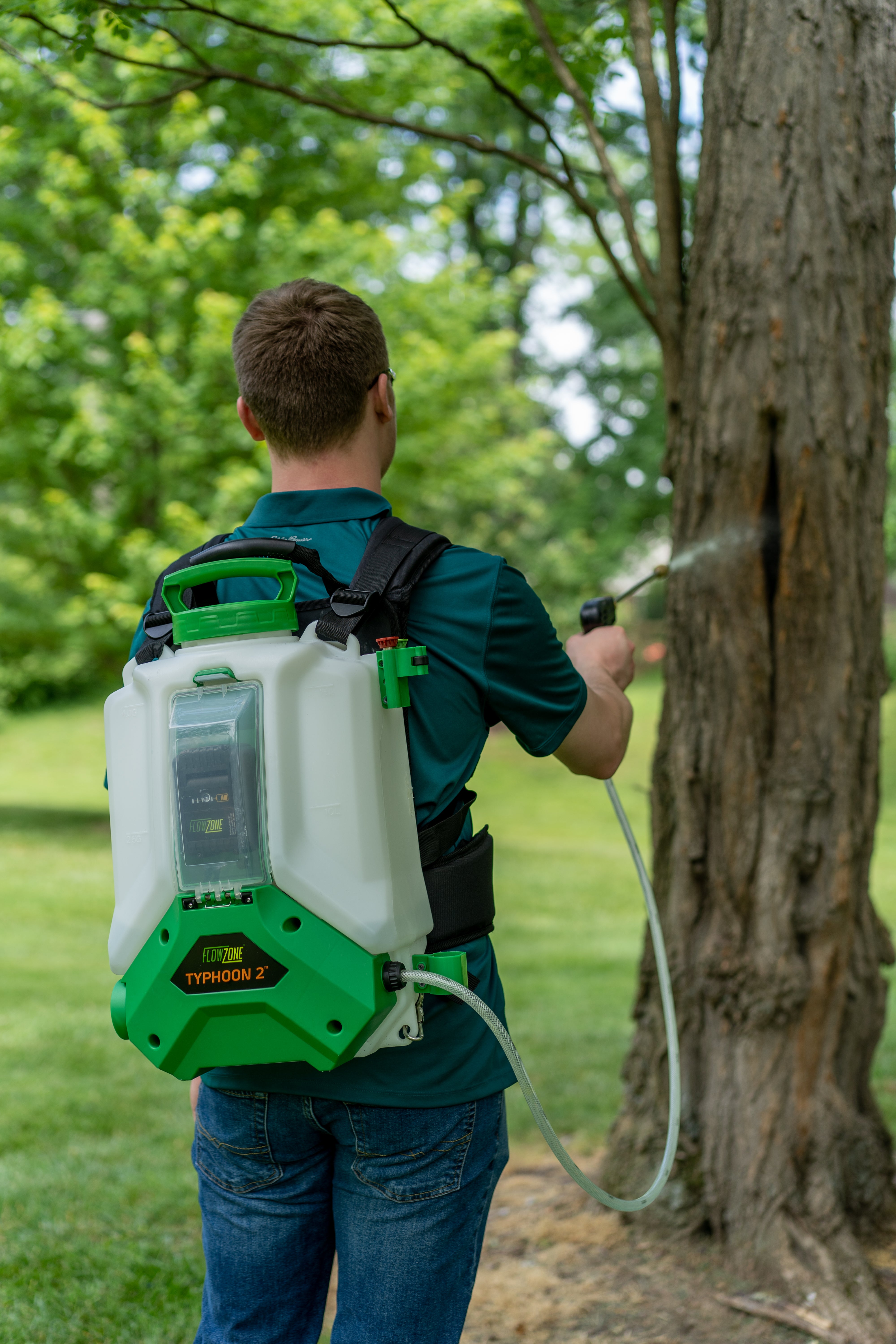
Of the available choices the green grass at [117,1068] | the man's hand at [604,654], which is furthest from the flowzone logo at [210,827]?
the green grass at [117,1068]

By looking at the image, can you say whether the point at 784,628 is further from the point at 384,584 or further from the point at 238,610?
the point at 238,610

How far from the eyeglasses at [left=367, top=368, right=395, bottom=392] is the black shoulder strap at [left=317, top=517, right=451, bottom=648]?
0.24 m

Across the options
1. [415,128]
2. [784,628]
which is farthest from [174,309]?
[784,628]

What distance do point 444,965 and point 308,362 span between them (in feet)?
2.97

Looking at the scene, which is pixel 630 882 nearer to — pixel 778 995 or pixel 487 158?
pixel 778 995

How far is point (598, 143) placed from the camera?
352 centimetres

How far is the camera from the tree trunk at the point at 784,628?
3041 millimetres

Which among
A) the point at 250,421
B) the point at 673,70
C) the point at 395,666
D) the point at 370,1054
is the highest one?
the point at 673,70

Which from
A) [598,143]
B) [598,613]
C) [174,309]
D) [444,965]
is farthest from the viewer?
[174,309]

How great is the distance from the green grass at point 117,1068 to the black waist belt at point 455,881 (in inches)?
73.8

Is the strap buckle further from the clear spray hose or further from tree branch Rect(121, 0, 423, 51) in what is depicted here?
tree branch Rect(121, 0, 423, 51)

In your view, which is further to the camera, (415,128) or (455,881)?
(415,128)

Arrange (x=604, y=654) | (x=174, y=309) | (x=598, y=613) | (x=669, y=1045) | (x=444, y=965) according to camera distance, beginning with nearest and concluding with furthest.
Result: (x=444, y=965) < (x=604, y=654) < (x=598, y=613) < (x=669, y=1045) < (x=174, y=309)

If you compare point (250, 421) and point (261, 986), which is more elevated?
point (250, 421)
